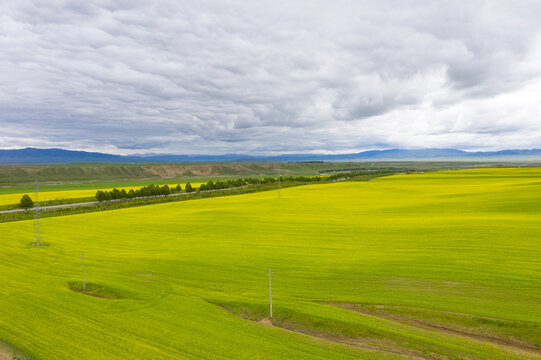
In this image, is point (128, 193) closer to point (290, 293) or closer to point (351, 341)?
point (290, 293)

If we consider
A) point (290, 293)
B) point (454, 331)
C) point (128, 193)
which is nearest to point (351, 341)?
point (454, 331)

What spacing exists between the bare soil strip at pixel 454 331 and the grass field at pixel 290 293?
8 centimetres

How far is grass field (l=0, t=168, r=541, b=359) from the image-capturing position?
655 inches

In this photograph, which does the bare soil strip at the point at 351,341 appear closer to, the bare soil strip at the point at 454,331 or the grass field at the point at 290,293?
the grass field at the point at 290,293

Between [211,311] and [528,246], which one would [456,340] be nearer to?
[211,311]

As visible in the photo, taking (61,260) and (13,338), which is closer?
(13,338)

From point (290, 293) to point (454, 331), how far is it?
990cm

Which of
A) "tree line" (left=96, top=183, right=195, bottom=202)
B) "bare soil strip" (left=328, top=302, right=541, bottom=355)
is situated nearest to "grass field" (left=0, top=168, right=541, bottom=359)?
"bare soil strip" (left=328, top=302, right=541, bottom=355)

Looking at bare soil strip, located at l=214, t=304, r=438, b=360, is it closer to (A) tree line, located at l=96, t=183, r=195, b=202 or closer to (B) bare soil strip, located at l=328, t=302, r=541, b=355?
(B) bare soil strip, located at l=328, t=302, r=541, b=355

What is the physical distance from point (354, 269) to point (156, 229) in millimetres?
32311

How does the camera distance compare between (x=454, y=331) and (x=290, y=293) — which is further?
(x=290, y=293)

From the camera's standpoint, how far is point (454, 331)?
57.2 ft

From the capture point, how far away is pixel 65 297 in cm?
2320

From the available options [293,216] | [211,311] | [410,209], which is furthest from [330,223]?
[211,311]
